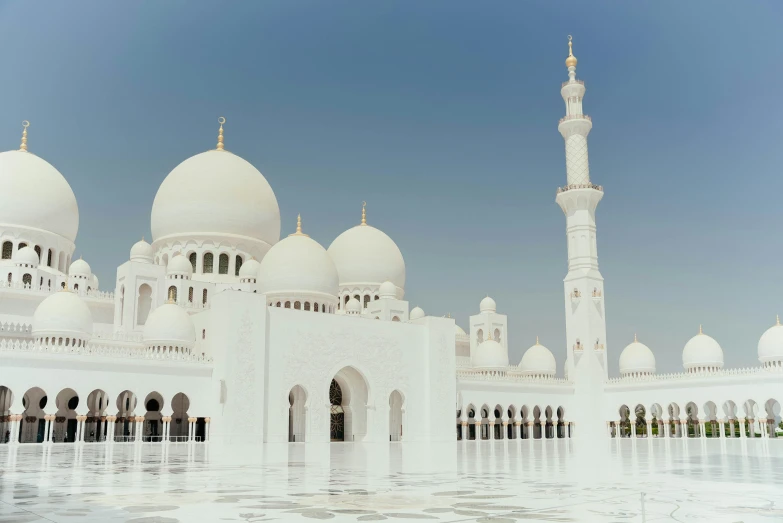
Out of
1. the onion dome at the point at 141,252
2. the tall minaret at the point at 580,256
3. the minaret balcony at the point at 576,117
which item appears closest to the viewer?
the onion dome at the point at 141,252

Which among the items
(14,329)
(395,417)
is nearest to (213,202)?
(14,329)

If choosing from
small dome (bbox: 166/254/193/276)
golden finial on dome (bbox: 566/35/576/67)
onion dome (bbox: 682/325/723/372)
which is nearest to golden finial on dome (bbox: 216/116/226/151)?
small dome (bbox: 166/254/193/276)

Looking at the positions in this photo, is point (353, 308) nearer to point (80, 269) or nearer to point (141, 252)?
point (141, 252)

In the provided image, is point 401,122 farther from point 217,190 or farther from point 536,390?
point 536,390

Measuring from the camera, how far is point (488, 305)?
1366 inches

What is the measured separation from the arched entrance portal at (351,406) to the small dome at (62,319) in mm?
8111

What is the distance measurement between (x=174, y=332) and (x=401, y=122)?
11502 mm

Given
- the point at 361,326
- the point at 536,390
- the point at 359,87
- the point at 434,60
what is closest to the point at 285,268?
the point at 361,326

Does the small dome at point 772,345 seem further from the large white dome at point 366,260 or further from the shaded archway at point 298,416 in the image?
the shaded archway at point 298,416

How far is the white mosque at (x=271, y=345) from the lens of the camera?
21.1 meters

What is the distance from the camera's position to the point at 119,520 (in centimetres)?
496

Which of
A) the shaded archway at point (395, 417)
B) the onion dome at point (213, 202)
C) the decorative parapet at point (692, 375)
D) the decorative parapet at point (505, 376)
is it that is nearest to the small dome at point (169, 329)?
the onion dome at point (213, 202)

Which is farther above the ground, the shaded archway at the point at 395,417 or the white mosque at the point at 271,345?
the white mosque at the point at 271,345

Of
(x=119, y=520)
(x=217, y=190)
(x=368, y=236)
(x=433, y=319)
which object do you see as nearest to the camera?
(x=119, y=520)
